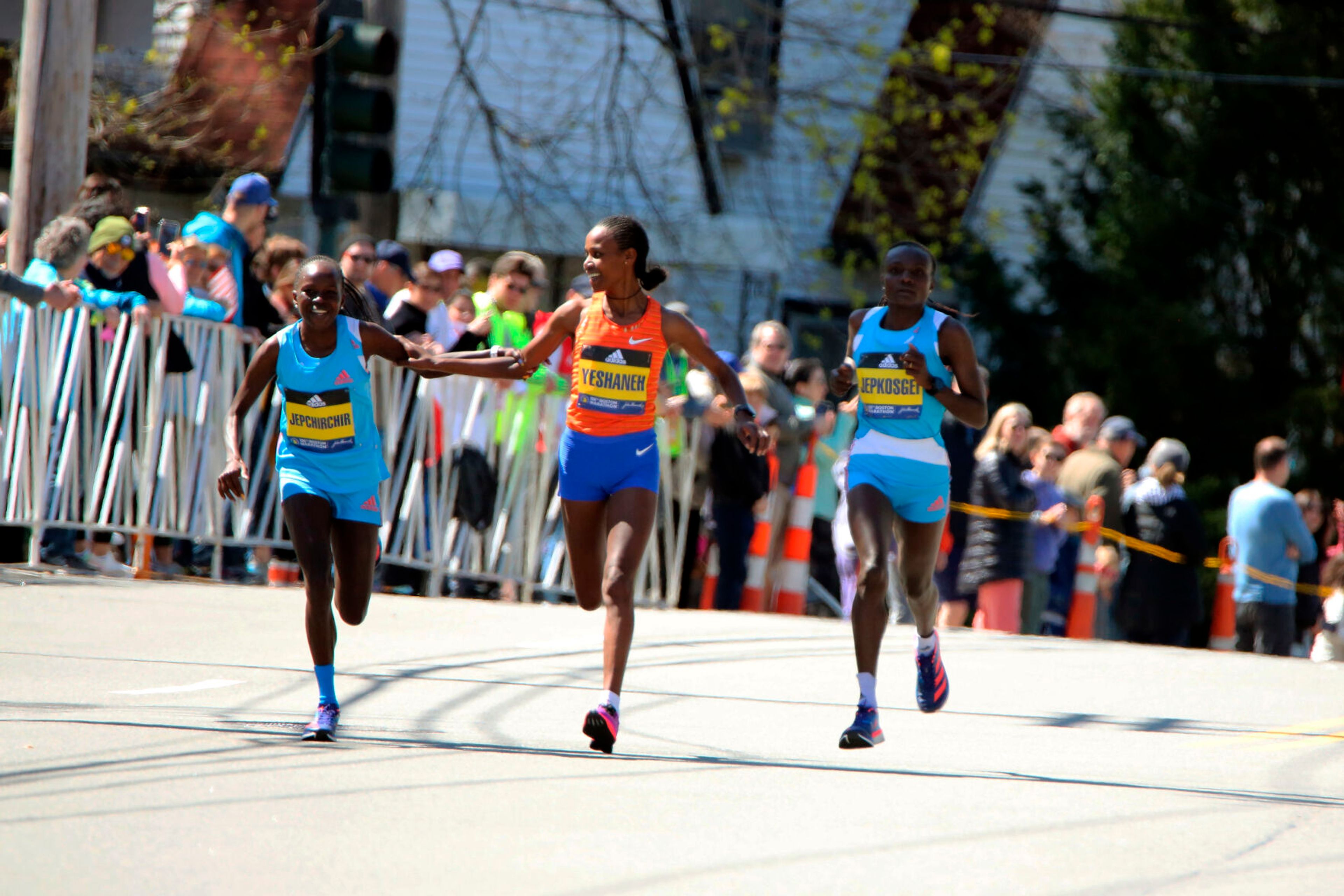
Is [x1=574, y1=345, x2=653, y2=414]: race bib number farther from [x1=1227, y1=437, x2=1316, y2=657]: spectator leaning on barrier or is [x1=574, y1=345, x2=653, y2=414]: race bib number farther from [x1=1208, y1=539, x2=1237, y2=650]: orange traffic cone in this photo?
[x1=1208, y1=539, x2=1237, y2=650]: orange traffic cone

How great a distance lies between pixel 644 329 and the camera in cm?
675

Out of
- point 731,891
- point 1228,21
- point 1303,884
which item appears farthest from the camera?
point 1228,21

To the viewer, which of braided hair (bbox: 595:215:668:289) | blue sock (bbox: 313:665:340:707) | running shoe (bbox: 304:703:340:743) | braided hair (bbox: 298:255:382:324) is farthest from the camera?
braided hair (bbox: 595:215:668:289)

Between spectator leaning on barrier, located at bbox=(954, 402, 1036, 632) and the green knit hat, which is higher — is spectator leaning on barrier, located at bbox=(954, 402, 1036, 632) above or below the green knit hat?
below

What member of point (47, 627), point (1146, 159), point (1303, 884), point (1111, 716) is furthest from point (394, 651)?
point (1146, 159)

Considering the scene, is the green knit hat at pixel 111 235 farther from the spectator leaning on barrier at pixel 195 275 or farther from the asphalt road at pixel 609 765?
the asphalt road at pixel 609 765

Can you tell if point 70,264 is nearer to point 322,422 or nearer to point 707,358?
point 322,422

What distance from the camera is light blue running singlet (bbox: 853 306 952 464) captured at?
272 inches

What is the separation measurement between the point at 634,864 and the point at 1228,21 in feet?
53.2

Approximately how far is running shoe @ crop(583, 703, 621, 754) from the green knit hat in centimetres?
550

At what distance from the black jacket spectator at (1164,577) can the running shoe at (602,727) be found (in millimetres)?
7500

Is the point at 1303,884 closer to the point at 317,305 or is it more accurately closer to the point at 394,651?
the point at 317,305

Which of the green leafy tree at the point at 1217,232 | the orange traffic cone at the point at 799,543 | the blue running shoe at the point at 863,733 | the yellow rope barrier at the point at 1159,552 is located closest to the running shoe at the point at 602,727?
the blue running shoe at the point at 863,733

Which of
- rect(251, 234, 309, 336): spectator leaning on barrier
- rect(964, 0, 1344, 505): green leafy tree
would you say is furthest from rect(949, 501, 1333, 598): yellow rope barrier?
rect(251, 234, 309, 336): spectator leaning on barrier
